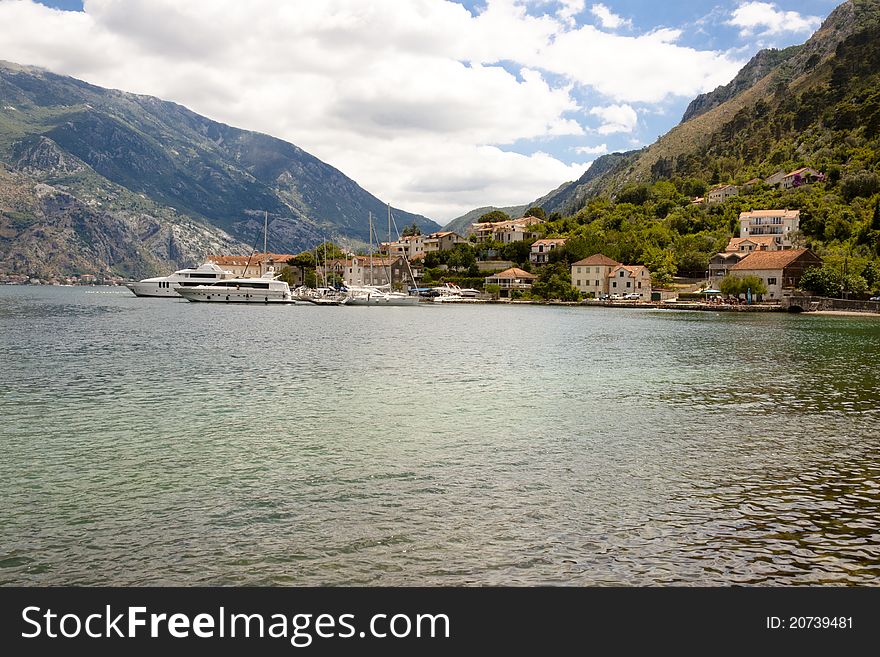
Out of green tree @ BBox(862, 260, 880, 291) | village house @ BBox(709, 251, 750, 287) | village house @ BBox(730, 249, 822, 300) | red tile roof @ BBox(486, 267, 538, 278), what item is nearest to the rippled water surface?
village house @ BBox(730, 249, 822, 300)

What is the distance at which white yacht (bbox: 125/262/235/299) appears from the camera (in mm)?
142625

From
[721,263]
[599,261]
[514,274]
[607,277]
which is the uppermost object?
[599,261]

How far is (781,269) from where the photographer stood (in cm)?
11950

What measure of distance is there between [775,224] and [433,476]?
157478 mm

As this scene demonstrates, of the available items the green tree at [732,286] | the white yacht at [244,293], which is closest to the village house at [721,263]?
the green tree at [732,286]

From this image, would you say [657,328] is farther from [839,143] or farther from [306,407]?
[839,143]

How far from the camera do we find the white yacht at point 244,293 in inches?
5261

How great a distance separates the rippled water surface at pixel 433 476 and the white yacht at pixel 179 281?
114m

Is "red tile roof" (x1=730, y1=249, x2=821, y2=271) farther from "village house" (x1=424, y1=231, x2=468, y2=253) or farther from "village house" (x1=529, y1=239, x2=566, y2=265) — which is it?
"village house" (x1=424, y1=231, x2=468, y2=253)

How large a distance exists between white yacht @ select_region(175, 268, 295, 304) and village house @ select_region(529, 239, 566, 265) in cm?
6838

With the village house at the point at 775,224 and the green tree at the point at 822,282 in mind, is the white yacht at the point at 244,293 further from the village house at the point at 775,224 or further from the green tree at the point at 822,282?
the village house at the point at 775,224

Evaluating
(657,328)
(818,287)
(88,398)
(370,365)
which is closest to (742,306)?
(818,287)

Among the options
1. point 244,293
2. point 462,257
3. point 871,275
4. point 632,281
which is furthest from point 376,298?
point 871,275

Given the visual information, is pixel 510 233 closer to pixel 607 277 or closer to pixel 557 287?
pixel 557 287
